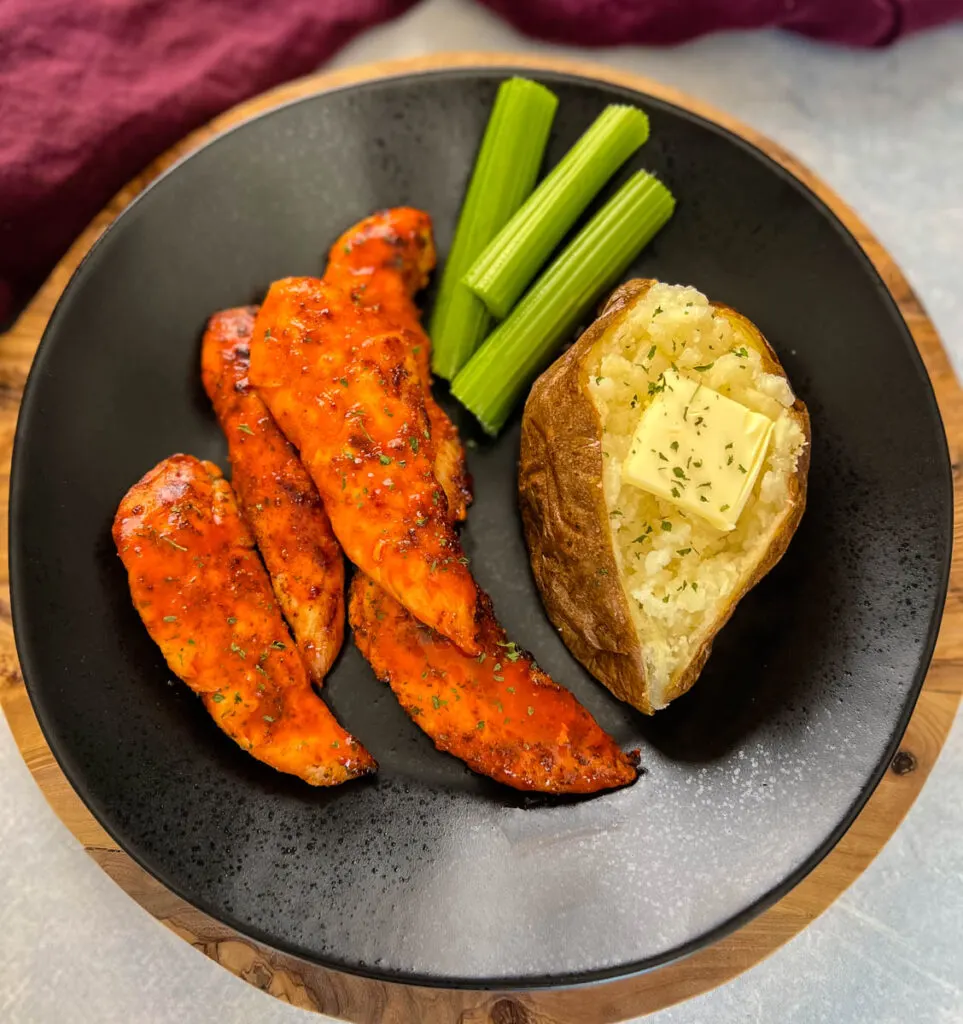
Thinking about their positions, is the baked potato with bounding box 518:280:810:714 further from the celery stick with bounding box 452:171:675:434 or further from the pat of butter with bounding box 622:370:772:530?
the celery stick with bounding box 452:171:675:434

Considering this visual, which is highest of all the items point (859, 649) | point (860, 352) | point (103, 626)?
point (860, 352)

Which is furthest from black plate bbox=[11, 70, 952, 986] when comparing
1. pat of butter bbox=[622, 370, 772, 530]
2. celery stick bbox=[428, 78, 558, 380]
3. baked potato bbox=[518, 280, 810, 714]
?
pat of butter bbox=[622, 370, 772, 530]

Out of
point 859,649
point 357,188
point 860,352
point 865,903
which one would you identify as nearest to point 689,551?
point 859,649

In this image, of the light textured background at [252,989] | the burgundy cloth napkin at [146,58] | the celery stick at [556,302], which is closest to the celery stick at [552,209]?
the celery stick at [556,302]

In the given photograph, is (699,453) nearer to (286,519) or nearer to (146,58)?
(286,519)

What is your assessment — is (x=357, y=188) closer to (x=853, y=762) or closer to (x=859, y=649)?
(x=859, y=649)

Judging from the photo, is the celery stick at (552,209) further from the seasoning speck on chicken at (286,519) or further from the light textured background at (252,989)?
the light textured background at (252,989)

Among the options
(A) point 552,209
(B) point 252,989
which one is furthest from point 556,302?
(B) point 252,989
